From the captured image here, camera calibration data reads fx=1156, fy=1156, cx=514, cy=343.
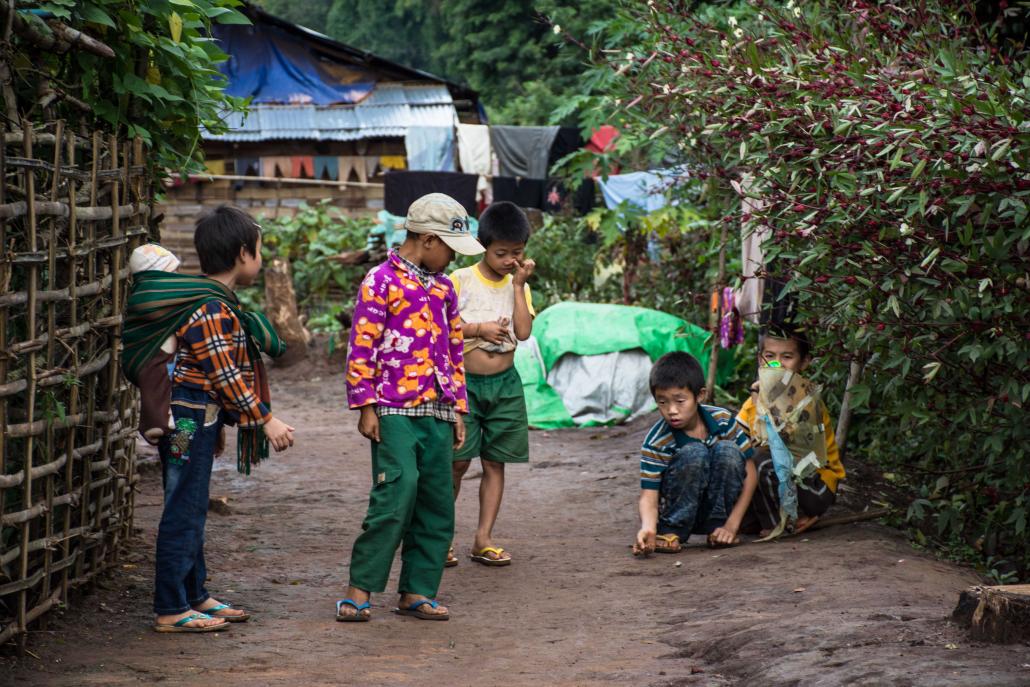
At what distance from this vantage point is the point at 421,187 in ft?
58.4

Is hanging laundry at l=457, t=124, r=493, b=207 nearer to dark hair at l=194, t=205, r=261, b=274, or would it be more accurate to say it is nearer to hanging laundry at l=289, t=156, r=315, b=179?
hanging laundry at l=289, t=156, r=315, b=179

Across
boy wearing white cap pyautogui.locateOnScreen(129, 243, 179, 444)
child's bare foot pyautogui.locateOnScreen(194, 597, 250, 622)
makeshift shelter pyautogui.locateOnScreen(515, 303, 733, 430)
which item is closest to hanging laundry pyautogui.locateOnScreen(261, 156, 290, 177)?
makeshift shelter pyautogui.locateOnScreen(515, 303, 733, 430)

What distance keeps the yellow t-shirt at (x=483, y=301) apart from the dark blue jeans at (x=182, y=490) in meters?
1.58

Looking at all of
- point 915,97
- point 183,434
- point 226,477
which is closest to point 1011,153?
point 915,97

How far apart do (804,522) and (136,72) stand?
384cm

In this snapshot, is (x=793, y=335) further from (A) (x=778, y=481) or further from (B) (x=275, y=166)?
(B) (x=275, y=166)

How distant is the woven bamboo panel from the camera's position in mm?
3637

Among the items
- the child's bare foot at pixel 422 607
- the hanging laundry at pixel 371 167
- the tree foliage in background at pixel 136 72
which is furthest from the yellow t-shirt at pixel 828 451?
Result: the hanging laundry at pixel 371 167

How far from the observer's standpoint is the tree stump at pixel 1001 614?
3.52 meters

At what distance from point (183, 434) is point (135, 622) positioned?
2.59ft

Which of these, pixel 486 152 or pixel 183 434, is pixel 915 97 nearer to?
pixel 183 434

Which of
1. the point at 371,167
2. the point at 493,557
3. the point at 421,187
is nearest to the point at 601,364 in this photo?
the point at 493,557

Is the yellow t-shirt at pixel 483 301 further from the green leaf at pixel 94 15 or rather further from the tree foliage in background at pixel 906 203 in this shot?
the green leaf at pixel 94 15

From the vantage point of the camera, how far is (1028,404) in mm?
4902
